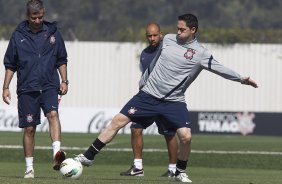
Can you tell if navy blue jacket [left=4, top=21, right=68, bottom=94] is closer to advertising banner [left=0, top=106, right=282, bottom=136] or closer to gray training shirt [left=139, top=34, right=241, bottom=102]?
gray training shirt [left=139, top=34, right=241, bottom=102]

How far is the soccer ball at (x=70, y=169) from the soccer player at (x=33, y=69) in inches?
33.0

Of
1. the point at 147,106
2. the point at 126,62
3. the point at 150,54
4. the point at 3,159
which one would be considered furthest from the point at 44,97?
the point at 126,62

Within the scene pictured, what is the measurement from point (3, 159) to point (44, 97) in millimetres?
8659

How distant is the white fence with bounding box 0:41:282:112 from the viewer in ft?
163

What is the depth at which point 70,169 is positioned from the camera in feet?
46.1

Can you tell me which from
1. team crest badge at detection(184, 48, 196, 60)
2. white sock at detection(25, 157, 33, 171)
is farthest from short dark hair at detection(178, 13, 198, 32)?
white sock at detection(25, 157, 33, 171)

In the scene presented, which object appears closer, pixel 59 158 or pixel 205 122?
pixel 59 158

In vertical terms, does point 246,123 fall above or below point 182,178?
below

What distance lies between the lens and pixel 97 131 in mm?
38188

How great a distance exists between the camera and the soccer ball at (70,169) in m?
14.0

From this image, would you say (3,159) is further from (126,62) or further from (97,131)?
(126,62)

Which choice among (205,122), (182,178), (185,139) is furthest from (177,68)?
(205,122)

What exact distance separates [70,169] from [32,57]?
1657mm

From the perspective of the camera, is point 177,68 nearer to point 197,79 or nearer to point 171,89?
point 171,89
